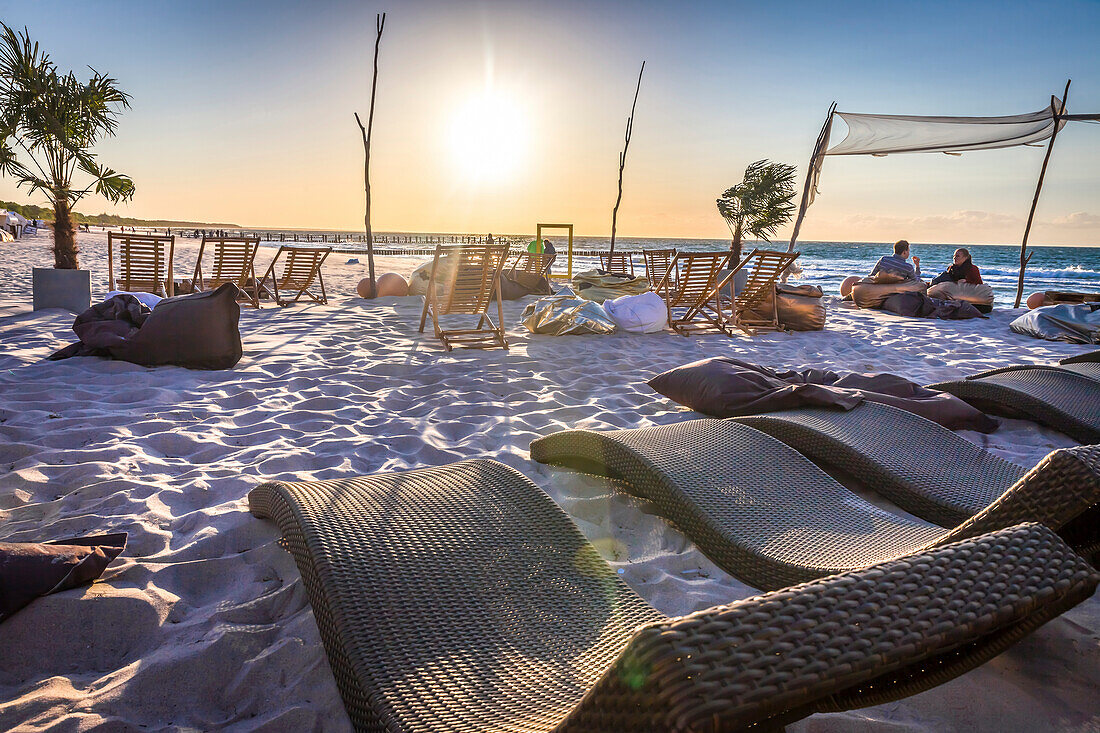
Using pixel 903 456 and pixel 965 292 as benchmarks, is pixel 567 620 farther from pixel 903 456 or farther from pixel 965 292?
pixel 965 292

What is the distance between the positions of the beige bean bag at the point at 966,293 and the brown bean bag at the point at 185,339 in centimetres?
988

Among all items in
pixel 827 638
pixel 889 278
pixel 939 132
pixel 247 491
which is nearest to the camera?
pixel 827 638

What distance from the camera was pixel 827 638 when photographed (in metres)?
0.65

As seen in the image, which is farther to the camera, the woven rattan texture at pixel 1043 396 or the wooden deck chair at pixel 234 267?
the wooden deck chair at pixel 234 267

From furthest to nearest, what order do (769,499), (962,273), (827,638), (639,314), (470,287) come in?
(962,273) < (639,314) < (470,287) < (769,499) < (827,638)

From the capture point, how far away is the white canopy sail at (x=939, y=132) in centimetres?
853

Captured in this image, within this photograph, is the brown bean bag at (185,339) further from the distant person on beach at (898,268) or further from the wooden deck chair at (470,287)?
the distant person on beach at (898,268)

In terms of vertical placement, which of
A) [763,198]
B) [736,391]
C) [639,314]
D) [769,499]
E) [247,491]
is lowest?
[247,491]

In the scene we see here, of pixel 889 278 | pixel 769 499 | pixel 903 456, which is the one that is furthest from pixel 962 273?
pixel 769 499

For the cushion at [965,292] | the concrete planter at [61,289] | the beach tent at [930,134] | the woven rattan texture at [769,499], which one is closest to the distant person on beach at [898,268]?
the cushion at [965,292]

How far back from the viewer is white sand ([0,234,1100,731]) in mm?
1266

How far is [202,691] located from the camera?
4.29 feet

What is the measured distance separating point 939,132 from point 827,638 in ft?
35.0

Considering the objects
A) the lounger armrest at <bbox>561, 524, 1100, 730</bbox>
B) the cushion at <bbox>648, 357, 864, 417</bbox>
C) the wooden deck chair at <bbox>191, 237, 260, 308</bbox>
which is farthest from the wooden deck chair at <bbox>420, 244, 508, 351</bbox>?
the lounger armrest at <bbox>561, 524, 1100, 730</bbox>
